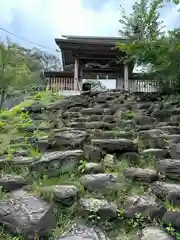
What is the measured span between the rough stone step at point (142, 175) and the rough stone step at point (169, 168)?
4.0 inches

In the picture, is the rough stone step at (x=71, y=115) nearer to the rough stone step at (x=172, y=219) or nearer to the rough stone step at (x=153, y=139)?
the rough stone step at (x=153, y=139)

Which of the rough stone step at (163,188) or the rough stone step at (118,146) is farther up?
the rough stone step at (118,146)

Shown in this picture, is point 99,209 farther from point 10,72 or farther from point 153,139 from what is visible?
point 10,72

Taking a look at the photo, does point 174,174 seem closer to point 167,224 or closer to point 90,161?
point 167,224

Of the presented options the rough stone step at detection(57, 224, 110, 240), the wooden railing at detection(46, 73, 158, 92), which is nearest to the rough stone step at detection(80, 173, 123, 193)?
the rough stone step at detection(57, 224, 110, 240)

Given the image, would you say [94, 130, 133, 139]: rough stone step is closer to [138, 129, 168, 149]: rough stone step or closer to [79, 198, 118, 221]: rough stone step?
[138, 129, 168, 149]: rough stone step

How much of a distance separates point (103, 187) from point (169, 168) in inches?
31.0

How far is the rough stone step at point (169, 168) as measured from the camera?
283 centimetres

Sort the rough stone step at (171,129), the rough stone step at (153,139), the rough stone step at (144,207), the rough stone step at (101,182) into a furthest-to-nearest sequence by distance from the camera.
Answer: the rough stone step at (171,129) < the rough stone step at (153,139) < the rough stone step at (101,182) < the rough stone step at (144,207)

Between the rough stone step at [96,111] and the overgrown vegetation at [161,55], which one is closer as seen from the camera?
the rough stone step at [96,111]

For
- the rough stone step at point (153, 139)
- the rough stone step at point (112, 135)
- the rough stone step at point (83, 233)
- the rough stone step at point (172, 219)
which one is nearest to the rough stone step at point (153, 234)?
the rough stone step at point (172, 219)

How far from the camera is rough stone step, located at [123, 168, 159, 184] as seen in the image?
9.29ft

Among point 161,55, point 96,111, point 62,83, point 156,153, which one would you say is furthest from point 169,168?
point 62,83

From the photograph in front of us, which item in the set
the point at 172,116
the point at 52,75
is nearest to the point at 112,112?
the point at 172,116
